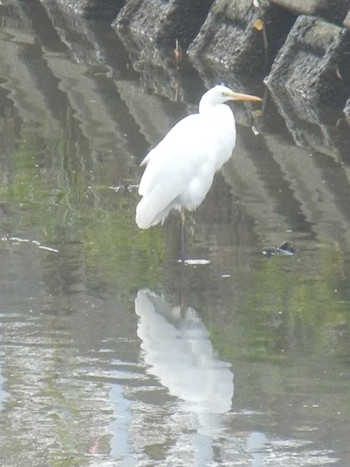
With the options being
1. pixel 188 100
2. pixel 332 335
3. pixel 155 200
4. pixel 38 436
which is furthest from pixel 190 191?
pixel 188 100

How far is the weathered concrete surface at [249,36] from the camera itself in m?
13.9

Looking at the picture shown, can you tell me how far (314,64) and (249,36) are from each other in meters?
1.42

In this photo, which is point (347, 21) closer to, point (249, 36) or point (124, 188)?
point (249, 36)

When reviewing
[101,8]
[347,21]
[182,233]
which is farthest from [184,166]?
[101,8]

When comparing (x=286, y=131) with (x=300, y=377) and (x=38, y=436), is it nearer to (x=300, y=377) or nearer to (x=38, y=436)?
(x=300, y=377)

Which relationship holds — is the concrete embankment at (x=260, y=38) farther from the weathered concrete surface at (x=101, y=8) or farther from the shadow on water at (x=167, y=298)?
the weathered concrete surface at (x=101, y=8)

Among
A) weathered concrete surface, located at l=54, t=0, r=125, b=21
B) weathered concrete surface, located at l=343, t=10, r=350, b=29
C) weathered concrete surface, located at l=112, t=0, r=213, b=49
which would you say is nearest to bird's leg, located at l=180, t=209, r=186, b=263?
weathered concrete surface, located at l=343, t=10, r=350, b=29

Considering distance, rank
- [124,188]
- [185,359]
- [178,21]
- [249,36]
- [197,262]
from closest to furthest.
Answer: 1. [185,359]
2. [197,262]
3. [124,188]
4. [249,36]
5. [178,21]

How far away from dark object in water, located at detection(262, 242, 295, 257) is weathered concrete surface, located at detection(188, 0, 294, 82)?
5.94m

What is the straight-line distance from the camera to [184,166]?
8125 mm

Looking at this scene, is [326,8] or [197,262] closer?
[197,262]

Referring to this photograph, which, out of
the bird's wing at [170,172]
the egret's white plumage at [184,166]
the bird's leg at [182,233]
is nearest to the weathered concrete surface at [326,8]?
the egret's white plumage at [184,166]

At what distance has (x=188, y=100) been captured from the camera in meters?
12.5

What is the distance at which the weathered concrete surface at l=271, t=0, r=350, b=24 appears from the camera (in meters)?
12.7
